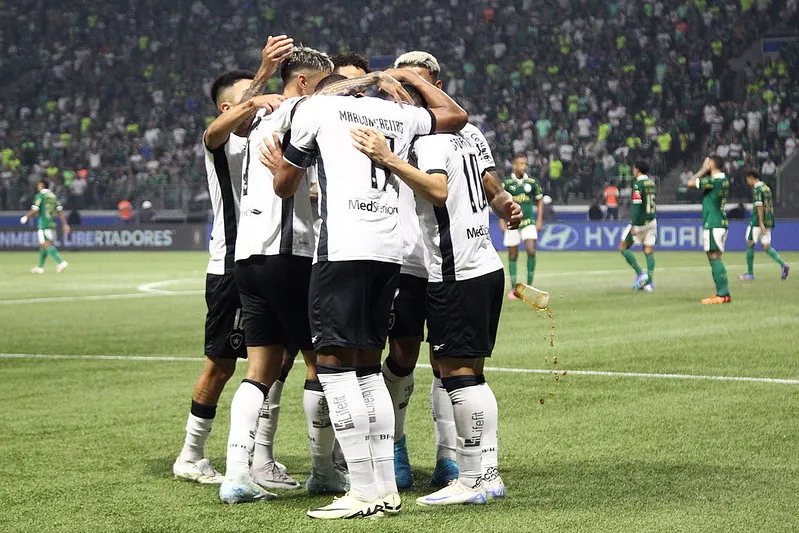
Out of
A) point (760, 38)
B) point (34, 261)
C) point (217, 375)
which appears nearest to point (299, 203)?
point (217, 375)

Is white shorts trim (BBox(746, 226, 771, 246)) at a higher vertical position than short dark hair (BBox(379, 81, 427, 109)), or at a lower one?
lower

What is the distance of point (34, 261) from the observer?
3262 centimetres

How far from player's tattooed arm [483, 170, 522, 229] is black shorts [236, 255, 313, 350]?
3.47ft

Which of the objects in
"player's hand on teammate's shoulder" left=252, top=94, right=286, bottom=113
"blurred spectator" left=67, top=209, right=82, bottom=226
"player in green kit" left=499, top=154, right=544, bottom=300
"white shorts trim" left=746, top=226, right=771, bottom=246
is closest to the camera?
"player's hand on teammate's shoulder" left=252, top=94, right=286, bottom=113

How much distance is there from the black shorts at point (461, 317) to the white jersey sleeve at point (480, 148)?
0.63 meters

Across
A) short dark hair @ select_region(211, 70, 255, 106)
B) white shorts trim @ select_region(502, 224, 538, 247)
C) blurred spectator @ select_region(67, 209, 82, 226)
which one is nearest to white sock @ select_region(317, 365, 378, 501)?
short dark hair @ select_region(211, 70, 255, 106)

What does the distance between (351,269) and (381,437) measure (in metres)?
0.76

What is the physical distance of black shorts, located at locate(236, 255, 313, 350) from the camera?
5477mm

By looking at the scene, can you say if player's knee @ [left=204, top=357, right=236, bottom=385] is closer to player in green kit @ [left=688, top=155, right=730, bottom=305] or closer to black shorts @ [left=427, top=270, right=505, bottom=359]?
black shorts @ [left=427, top=270, right=505, bottom=359]

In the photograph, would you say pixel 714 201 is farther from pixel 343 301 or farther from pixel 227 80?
pixel 343 301

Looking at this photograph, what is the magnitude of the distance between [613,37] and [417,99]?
36.8 metres

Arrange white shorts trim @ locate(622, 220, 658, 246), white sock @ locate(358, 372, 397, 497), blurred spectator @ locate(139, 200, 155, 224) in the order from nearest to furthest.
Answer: white sock @ locate(358, 372, 397, 497) < white shorts trim @ locate(622, 220, 658, 246) < blurred spectator @ locate(139, 200, 155, 224)

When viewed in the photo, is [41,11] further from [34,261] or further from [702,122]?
[702,122]

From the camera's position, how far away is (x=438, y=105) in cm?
551
